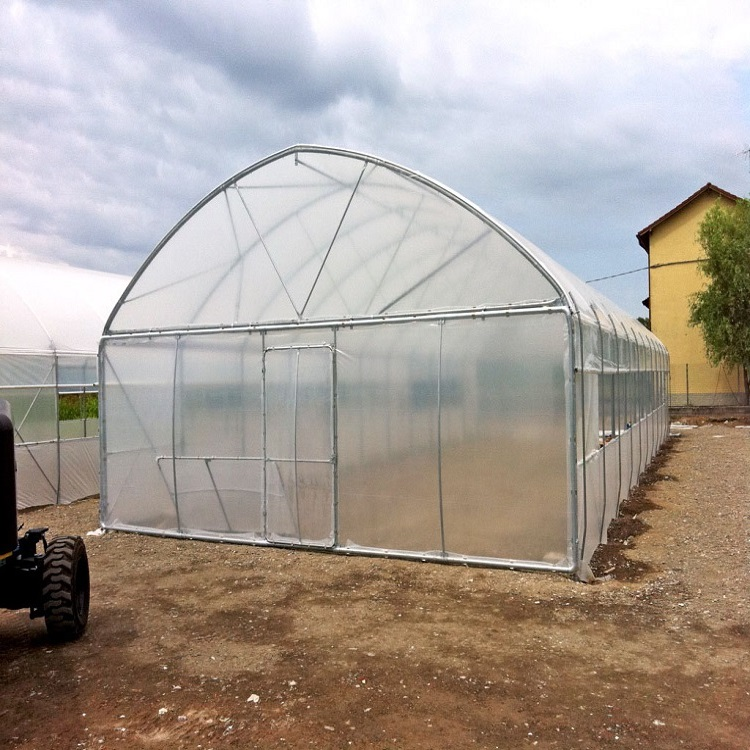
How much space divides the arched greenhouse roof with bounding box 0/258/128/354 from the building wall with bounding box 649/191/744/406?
23.2 m

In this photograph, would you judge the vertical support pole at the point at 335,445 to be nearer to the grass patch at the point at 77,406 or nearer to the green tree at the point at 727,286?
the grass patch at the point at 77,406

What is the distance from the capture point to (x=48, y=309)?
13.6 metres

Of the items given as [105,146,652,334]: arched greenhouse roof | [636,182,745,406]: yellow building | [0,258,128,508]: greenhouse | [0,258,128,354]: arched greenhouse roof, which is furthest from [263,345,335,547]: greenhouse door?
[636,182,745,406]: yellow building

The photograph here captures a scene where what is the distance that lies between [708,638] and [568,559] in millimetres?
1746

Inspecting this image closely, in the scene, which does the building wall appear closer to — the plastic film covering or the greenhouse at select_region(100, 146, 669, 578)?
the greenhouse at select_region(100, 146, 669, 578)

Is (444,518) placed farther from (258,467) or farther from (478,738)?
(478,738)

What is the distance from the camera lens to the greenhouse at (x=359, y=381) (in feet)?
24.4

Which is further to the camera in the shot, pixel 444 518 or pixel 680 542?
pixel 680 542

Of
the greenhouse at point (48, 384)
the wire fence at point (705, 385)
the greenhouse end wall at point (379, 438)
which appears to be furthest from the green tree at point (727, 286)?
the greenhouse at point (48, 384)

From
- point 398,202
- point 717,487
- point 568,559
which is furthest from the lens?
point 717,487

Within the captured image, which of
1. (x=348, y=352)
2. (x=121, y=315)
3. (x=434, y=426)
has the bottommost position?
(x=434, y=426)

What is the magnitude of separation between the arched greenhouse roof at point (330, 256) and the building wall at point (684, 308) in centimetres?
2229

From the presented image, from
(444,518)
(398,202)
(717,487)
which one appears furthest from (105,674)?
(717,487)

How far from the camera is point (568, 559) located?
Answer: 23.5 ft
